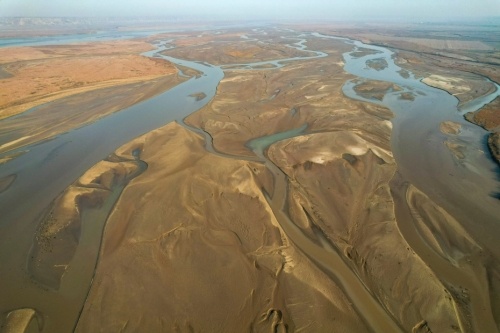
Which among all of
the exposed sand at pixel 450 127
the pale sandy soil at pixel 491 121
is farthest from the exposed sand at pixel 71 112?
the pale sandy soil at pixel 491 121

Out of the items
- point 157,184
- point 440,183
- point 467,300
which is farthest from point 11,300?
point 440,183

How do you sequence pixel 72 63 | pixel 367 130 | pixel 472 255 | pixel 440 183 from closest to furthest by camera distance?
pixel 472 255 < pixel 440 183 < pixel 367 130 < pixel 72 63

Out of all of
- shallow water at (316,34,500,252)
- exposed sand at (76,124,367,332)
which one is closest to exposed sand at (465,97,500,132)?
shallow water at (316,34,500,252)

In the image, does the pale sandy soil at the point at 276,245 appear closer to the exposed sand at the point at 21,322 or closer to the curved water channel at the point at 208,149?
the curved water channel at the point at 208,149

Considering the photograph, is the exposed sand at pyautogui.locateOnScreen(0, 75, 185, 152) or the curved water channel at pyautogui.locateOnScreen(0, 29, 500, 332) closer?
the curved water channel at pyautogui.locateOnScreen(0, 29, 500, 332)

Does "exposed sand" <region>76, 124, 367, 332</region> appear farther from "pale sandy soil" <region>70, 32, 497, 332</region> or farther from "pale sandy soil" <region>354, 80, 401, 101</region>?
"pale sandy soil" <region>354, 80, 401, 101</region>

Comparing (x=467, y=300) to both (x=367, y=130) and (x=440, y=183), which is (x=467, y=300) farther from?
(x=367, y=130)

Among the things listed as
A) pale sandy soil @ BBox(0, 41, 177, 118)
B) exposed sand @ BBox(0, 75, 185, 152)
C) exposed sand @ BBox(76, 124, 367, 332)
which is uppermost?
pale sandy soil @ BBox(0, 41, 177, 118)

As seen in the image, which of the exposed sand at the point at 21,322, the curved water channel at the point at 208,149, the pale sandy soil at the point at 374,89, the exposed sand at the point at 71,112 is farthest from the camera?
the pale sandy soil at the point at 374,89
